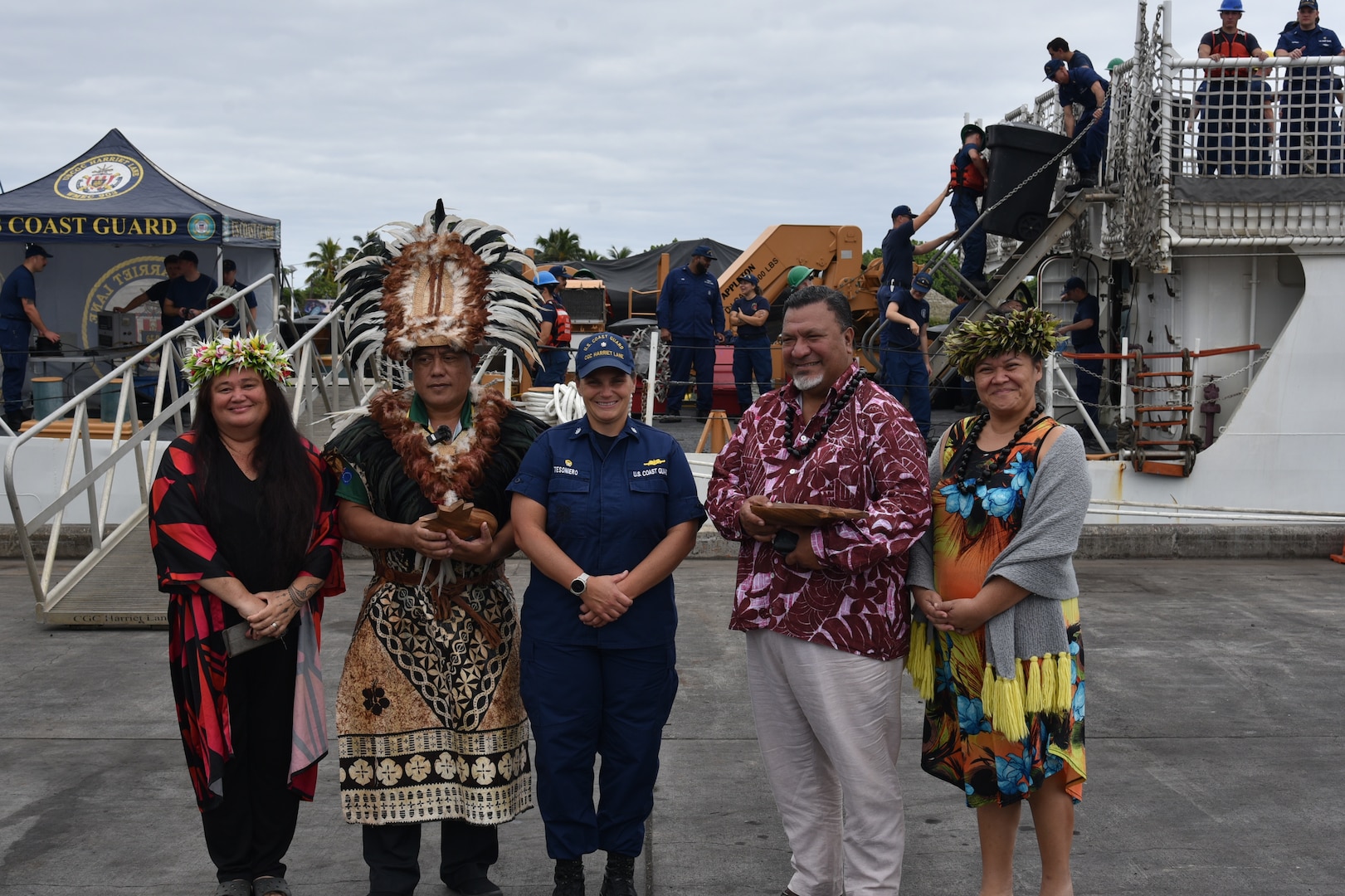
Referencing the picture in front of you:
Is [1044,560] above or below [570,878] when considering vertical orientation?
above

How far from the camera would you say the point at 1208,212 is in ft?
33.3

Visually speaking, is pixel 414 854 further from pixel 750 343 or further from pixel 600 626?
pixel 750 343

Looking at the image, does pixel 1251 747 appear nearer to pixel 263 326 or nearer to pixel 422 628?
pixel 422 628


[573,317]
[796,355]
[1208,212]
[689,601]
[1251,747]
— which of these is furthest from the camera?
[573,317]

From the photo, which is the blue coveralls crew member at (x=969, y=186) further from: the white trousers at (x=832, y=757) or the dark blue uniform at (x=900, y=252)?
the white trousers at (x=832, y=757)

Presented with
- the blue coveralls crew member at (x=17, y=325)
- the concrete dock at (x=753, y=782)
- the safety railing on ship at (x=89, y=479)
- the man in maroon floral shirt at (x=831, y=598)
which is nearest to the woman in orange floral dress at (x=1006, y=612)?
the man in maroon floral shirt at (x=831, y=598)

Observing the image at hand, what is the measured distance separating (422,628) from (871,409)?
159 cm

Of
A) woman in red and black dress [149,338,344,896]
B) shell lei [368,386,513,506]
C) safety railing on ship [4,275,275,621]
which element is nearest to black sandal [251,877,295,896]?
woman in red and black dress [149,338,344,896]

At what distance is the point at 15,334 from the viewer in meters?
12.1

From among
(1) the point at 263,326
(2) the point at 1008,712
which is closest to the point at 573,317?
(1) the point at 263,326

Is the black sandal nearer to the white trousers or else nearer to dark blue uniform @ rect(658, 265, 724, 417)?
the white trousers

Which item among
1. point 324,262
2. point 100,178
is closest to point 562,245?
point 324,262

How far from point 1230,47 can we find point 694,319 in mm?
5360

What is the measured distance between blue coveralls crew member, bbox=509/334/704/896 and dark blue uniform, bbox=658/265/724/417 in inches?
282
